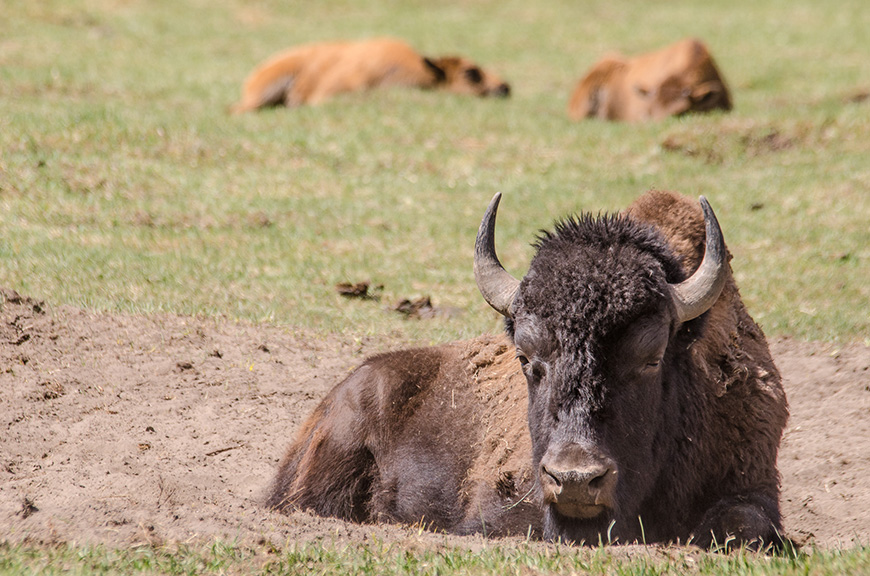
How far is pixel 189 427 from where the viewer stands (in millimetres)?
6859

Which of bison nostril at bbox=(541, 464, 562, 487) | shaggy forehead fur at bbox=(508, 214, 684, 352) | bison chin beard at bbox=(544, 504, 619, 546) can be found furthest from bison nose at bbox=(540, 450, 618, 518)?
shaggy forehead fur at bbox=(508, 214, 684, 352)

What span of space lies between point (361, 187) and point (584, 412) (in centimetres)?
925

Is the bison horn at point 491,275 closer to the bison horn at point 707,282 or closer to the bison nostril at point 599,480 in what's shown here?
the bison horn at point 707,282

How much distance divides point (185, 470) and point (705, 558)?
11.0ft

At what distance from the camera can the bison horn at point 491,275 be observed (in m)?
5.07

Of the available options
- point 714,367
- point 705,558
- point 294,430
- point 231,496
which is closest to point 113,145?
point 294,430

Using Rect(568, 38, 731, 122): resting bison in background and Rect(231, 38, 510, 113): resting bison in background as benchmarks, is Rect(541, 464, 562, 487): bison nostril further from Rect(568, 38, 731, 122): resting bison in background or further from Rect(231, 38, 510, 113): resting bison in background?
Rect(231, 38, 510, 113): resting bison in background

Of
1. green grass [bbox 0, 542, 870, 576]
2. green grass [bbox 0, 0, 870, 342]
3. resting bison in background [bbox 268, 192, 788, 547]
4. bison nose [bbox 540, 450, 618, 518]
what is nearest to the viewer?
green grass [bbox 0, 542, 870, 576]

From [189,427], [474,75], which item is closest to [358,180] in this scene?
[474,75]

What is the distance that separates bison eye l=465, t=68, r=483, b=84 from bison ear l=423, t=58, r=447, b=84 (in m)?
0.42

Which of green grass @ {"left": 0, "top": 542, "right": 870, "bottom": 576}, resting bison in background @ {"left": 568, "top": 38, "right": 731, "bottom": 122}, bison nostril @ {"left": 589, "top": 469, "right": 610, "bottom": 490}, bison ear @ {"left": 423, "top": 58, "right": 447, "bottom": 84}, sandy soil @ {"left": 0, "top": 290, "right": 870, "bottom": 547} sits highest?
bison ear @ {"left": 423, "top": 58, "right": 447, "bottom": 84}

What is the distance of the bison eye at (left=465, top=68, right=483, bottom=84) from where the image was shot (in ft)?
59.4

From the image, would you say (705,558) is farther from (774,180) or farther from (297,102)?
(297,102)

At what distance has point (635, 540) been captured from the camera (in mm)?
4703
